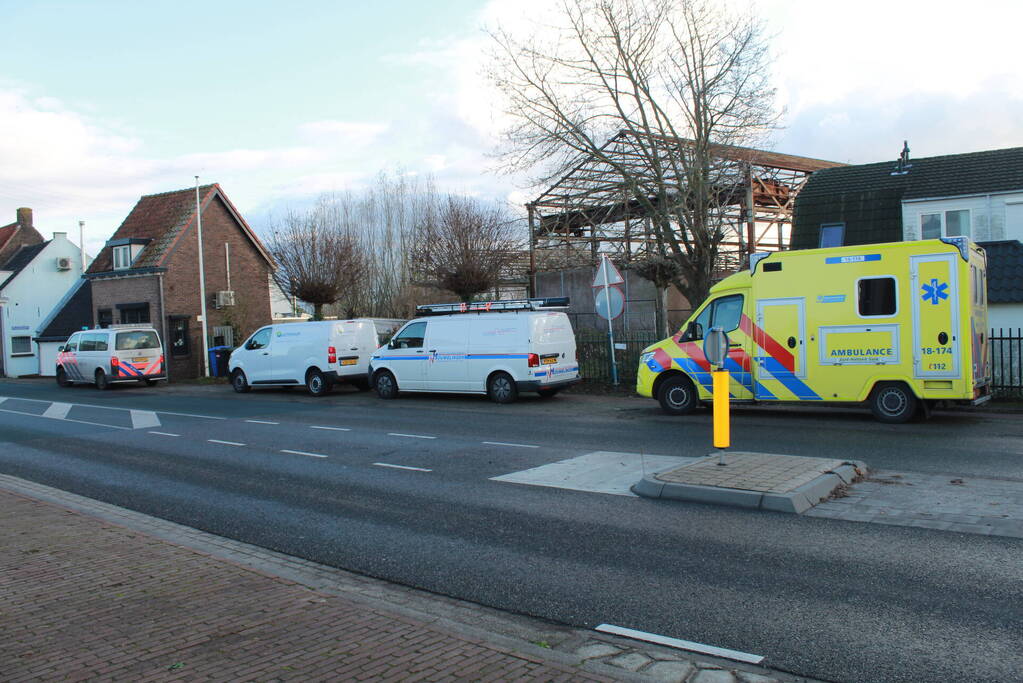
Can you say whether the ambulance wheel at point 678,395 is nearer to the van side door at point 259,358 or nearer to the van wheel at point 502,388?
the van wheel at point 502,388

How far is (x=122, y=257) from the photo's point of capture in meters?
37.0

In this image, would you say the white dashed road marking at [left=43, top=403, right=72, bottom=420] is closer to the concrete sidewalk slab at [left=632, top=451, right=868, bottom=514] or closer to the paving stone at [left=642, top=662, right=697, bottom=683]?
the concrete sidewalk slab at [left=632, top=451, right=868, bottom=514]

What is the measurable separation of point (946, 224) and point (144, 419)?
21046mm

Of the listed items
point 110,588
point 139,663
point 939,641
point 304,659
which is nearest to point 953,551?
point 939,641

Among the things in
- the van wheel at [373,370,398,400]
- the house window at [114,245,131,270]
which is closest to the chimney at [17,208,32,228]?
the house window at [114,245,131,270]

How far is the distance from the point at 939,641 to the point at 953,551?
71.5 inches

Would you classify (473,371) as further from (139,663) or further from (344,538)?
(139,663)

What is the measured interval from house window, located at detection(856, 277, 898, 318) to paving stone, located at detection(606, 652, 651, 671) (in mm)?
9926

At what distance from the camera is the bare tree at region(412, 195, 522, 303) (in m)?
25.4

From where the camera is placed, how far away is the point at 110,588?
561 cm

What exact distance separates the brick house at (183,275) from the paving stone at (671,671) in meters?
33.5

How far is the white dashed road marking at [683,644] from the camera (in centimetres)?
439

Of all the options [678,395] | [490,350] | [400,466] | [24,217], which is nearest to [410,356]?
[490,350]

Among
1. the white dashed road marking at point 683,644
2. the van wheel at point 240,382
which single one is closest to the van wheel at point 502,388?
the van wheel at point 240,382
